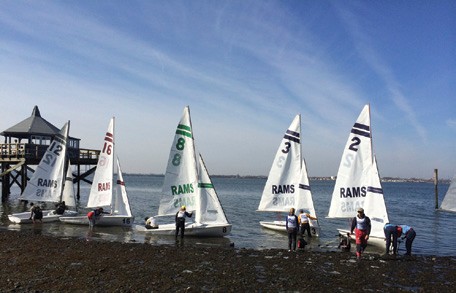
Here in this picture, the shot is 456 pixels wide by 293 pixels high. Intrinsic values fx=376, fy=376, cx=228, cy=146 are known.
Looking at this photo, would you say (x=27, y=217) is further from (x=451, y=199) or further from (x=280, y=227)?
(x=451, y=199)

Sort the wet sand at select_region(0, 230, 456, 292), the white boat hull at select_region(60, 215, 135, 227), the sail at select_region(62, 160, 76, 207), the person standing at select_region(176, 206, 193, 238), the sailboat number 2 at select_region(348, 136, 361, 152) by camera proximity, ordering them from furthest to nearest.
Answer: the sail at select_region(62, 160, 76, 207) → the white boat hull at select_region(60, 215, 135, 227) → the sailboat number 2 at select_region(348, 136, 361, 152) → the person standing at select_region(176, 206, 193, 238) → the wet sand at select_region(0, 230, 456, 292)

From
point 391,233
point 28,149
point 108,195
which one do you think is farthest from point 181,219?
point 28,149

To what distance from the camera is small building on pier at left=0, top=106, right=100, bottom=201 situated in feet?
120

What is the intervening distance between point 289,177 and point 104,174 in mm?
12064

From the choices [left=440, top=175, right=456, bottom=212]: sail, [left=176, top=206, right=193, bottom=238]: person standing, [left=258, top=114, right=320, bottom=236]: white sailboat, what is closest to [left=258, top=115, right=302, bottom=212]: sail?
[left=258, top=114, right=320, bottom=236]: white sailboat

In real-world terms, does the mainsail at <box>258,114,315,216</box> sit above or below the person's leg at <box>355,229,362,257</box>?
above

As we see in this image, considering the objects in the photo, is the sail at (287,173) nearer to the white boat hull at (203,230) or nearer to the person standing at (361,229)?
the white boat hull at (203,230)

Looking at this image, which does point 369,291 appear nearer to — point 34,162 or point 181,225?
point 181,225

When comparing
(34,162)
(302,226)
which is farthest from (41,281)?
(34,162)

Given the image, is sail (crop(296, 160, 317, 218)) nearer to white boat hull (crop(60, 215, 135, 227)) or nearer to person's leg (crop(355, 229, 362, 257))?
person's leg (crop(355, 229, 362, 257))

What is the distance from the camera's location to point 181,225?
19.4 metres

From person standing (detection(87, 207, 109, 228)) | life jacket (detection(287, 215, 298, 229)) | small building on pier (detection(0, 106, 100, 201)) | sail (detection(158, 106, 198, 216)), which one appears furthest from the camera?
small building on pier (detection(0, 106, 100, 201))

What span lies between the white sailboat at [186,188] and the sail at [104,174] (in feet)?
19.3

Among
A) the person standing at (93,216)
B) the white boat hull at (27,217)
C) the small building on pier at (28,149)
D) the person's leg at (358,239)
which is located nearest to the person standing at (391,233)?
the person's leg at (358,239)
